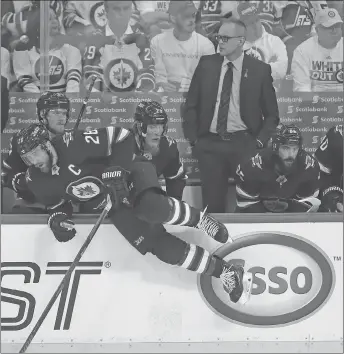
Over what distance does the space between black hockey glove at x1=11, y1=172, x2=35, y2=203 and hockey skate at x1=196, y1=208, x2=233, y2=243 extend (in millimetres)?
832

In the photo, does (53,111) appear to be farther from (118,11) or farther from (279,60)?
(279,60)

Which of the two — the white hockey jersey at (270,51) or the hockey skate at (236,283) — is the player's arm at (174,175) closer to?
the hockey skate at (236,283)

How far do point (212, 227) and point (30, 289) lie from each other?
0.86m

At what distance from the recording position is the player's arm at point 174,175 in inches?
151

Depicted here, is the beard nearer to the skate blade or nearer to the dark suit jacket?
the dark suit jacket

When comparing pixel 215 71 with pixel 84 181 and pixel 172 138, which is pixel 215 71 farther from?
pixel 84 181

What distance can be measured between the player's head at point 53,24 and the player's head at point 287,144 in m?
1.26

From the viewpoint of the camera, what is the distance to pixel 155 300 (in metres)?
3.63

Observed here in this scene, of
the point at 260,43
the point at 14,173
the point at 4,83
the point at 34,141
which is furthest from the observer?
the point at 260,43

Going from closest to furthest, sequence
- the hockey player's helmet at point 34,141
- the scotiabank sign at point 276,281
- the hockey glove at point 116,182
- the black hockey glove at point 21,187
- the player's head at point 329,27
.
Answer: the hockey glove at point 116,182
the hockey player's helmet at point 34,141
the scotiabank sign at point 276,281
the black hockey glove at point 21,187
the player's head at point 329,27

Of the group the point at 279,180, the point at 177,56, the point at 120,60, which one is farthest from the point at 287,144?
the point at 120,60

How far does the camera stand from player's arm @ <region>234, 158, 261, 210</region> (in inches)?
150

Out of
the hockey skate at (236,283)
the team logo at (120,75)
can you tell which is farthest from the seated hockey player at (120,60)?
the hockey skate at (236,283)

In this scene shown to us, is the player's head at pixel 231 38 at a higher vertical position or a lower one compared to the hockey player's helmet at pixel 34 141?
higher
